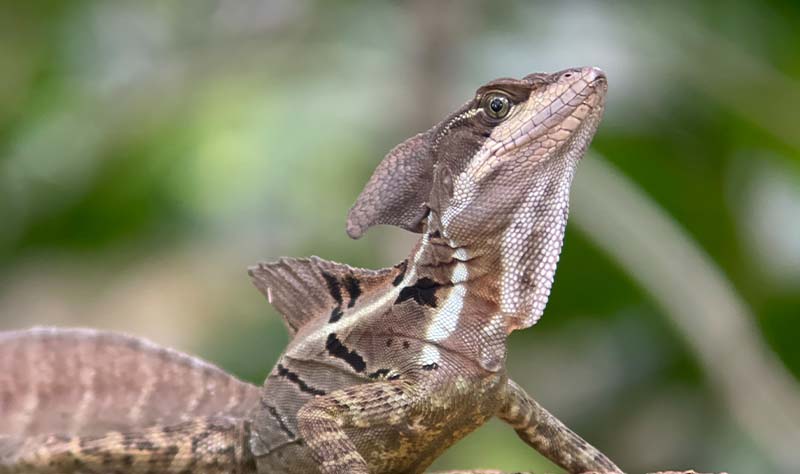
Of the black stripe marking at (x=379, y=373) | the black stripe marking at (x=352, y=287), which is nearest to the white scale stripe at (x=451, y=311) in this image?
the black stripe marking at (x=379, y=373)

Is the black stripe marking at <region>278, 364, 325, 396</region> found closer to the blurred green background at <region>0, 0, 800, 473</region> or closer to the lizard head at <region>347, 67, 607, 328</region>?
the lizard head at <region>347, 67, 607, 328</region>

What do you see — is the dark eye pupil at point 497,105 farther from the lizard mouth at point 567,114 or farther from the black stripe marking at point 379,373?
the black stripe marking at point 379,373

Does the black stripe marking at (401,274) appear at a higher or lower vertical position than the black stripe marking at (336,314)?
higher

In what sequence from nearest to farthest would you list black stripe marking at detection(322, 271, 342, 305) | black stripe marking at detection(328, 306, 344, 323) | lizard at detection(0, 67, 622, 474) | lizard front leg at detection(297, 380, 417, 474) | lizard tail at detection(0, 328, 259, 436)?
1. lizard front leg at detection(297, 380, 417, 474)
2. lizard at detection(0, 67, 622, 474)
3. black stripe marking at detection(328, 306, 344, 323)
4. black stripe marking at detection(322, 271, 342, 305)
5. lizard tail at detection(0, 328, 259, 436)

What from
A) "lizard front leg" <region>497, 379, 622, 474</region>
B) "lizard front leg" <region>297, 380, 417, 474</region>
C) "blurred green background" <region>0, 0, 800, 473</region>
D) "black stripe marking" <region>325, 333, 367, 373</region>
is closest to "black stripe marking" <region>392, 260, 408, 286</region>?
"black stripe marking" <region>325, 333, 367, 373</region>

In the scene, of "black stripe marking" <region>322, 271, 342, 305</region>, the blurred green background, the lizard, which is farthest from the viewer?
the blurred green background

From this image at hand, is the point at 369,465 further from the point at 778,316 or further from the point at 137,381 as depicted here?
the point at 778,316
